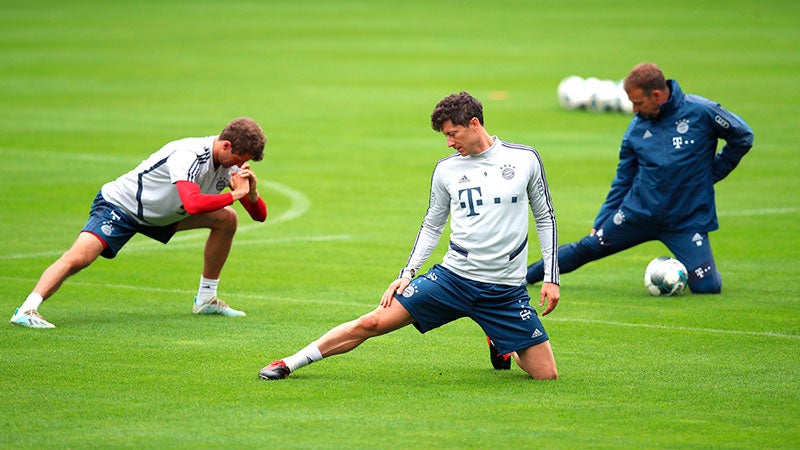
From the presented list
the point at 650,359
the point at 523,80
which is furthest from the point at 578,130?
the point at 650,359

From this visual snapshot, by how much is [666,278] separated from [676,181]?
0.95 m

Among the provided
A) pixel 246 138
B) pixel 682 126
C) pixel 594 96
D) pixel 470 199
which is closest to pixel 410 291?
pixel 470 199

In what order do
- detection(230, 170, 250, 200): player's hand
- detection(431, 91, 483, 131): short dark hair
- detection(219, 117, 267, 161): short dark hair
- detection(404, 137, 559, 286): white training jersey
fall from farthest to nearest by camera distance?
detection(219, 117, 267, 161): short dark hair, detection(230, 170, 250, 200): player's hand, detection(404, 137, 559, 286): white training jersey, detection(431, 91, 483, 131): short dark hair

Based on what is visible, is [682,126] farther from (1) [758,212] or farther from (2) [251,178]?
(1) [758,212]

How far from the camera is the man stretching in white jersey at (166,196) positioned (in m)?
10.7

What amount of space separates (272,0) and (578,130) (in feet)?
168

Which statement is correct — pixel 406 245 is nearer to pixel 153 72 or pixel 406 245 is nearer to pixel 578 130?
pixel 578 130

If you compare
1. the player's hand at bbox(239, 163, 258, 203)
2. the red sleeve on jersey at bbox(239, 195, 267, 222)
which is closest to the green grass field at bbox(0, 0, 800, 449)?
the red sleeve on jersey at bbox(239, 195, 267, 222)

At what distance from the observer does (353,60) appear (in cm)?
4409

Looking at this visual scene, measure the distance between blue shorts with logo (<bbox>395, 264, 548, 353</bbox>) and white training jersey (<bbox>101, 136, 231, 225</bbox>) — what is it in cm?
264

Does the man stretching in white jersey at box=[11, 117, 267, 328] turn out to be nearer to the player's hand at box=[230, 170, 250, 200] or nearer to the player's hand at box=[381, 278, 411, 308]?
the player's hand at box=[230, 170, 250, 200]

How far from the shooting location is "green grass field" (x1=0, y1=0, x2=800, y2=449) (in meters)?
8.27

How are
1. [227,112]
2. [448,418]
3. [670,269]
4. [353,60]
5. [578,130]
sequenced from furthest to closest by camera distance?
[353,60]
[227,112]
[578,130]
[670,269]
[448,418]

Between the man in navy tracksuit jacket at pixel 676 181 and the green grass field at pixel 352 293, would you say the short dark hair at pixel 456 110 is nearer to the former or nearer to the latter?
the green grass field at pixel 352 293
